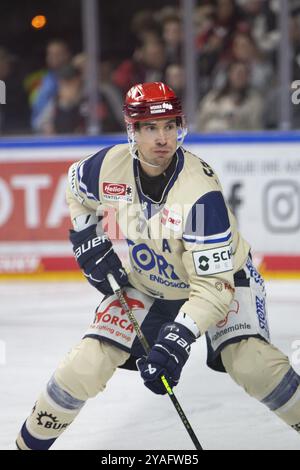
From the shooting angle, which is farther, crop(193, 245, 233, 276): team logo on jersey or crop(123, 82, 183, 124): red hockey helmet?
crop(123, 82, 183, 124): red hockey helmet

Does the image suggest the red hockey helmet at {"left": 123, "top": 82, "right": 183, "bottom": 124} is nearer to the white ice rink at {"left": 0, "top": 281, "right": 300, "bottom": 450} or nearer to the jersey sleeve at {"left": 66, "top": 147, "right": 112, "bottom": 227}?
the jersey sleeve at {"left": 66, "top": 147, "right": 112, "bottom": 227}

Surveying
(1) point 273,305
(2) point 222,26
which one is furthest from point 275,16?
(1) point 273,305

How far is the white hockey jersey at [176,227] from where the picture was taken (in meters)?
2.91

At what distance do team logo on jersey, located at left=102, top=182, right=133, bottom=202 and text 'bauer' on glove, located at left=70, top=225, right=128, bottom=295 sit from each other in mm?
160

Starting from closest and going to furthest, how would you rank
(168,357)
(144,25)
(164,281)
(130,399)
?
(168,357)
(164,281)
(130,399)
(144,25)

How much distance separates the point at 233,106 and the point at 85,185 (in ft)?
10.9

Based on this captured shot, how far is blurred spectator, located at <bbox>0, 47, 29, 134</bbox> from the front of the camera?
6.68 meters

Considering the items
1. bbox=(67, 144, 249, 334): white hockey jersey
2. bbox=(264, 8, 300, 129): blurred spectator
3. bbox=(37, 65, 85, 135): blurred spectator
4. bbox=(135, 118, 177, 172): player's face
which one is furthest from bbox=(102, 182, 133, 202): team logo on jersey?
bbox=(37, 65, 85, 135): blurred spectator

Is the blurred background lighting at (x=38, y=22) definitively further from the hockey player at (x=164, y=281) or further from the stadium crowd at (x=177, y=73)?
the hockey player at (x=164, y=281)

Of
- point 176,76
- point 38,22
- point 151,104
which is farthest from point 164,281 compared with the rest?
point 38,22

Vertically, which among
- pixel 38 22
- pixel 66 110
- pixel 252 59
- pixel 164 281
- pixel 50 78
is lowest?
pixel 66 110

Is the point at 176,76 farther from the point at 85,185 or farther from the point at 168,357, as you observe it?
the point at 168,357

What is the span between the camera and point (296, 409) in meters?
3.06

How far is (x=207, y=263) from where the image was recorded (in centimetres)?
290
